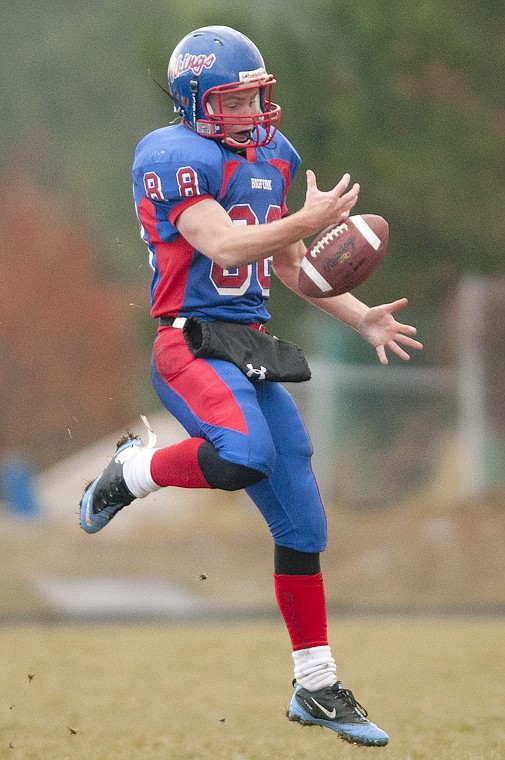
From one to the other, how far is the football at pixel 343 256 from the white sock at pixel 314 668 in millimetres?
1314

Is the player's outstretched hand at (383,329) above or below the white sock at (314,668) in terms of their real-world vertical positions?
above

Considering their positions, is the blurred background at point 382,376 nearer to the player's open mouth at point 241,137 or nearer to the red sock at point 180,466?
the red sock at point 180,466

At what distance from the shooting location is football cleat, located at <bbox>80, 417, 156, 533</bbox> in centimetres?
527

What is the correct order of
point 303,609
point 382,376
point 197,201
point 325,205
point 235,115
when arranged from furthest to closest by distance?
1. point 382,376
2. point 303,609
3. point 235,115
4. point 197,201
5. point 325,205

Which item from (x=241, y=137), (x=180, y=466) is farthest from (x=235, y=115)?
(x=180, y=466)

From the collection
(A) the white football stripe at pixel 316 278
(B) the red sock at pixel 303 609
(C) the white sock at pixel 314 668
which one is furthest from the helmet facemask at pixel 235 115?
(C) the white sock at pixel 314 668

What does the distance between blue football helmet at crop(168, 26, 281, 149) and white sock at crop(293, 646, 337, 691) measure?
6.13ft

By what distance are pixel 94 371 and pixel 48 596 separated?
75.2 ft

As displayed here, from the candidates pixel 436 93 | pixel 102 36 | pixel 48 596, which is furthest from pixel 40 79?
pixel 48 596

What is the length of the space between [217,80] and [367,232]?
762 mm

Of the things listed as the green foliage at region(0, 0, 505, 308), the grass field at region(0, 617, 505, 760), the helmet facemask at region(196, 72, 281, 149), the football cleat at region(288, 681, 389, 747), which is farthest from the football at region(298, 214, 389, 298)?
the green foliage at region(0, 0, 505, 308)

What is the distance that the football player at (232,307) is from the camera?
193 inches

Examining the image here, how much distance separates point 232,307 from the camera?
17.0 feet

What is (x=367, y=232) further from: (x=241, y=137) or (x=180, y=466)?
(x=180, y=466)
